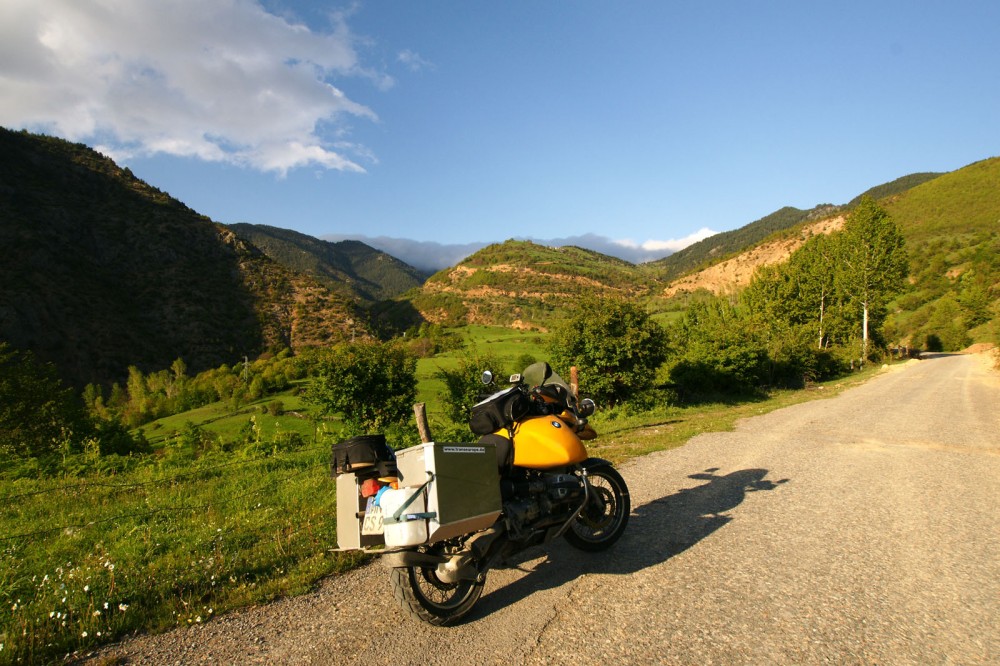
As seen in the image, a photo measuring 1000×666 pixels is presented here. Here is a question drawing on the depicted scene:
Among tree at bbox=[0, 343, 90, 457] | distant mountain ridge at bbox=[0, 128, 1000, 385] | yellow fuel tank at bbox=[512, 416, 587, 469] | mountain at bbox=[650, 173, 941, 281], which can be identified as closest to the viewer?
yellow fuel tank at bbox=[512, 416, 587, 469]

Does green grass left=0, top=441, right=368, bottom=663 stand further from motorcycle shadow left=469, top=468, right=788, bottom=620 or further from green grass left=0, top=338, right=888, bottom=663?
motorcycle shadow left=469, top=468, right=788, bottom=620

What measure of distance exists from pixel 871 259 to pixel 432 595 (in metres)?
47.6

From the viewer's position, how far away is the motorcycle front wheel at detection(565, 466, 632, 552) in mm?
4484

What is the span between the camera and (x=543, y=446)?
4.11m

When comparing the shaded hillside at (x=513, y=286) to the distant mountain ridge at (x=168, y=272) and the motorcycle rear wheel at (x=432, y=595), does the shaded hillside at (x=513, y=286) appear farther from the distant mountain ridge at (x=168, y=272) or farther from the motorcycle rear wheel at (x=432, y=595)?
the motorcycle rear wheel at (x=432, y=595)

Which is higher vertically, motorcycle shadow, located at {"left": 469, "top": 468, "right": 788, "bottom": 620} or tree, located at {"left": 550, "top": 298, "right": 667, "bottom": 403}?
tree, located at {"left": 550, "top": 298, "right": 667, "bottom": 403}

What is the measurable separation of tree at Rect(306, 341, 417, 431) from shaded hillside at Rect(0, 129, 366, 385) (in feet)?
240

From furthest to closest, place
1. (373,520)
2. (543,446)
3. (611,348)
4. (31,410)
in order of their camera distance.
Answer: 1. (611,348)
2. (31,410)
3. (543,446)
4. (373,520)

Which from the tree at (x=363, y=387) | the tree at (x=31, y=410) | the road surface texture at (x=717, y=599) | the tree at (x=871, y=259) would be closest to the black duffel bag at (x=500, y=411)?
the road surface texture at (x=717, y=599)

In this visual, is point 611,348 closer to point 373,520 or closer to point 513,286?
point 373,520

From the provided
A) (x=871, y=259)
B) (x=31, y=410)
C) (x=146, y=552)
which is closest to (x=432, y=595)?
(x=146, y=552)

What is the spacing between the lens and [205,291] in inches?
3533

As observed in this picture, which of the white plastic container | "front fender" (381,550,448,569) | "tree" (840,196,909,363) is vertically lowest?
"front fender" (381,550,448,569)

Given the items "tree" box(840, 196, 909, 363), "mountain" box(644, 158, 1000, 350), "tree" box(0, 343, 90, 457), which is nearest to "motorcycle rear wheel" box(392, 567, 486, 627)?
"tree" box(0, 343, 90, 457)
